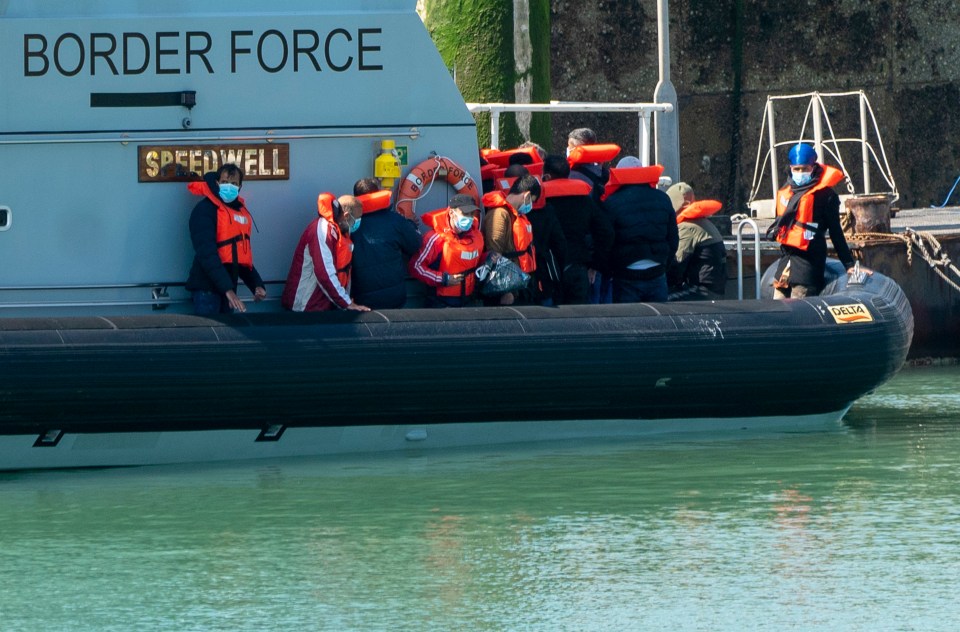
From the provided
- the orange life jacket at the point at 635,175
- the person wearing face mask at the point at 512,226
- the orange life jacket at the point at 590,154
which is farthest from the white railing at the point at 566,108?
the person wearing face mask at the point at 512,226

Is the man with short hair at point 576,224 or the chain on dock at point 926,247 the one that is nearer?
the man with short hair at point 576,224

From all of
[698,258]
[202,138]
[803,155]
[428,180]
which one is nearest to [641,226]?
[698,258]

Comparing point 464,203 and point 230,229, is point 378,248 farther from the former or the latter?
point 230,229

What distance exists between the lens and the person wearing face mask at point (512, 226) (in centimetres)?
→ 862

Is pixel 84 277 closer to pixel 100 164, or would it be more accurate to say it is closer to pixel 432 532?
pixel 100 164

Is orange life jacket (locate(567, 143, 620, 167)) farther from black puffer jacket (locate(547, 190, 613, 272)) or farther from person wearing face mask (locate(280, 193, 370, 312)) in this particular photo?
person wearing face mask (locate(280, 193, 370, 312))

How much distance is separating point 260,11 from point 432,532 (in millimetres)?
3181

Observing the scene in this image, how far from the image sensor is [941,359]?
40.3ft

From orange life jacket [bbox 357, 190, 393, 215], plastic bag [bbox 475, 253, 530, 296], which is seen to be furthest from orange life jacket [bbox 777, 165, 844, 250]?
orange life jacket [bbox 357, 190, 393, 215]

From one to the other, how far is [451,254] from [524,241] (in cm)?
42

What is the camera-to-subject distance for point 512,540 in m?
6.41

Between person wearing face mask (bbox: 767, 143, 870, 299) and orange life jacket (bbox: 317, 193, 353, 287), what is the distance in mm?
2537

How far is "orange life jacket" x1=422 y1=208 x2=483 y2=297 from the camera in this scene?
8.48 metres

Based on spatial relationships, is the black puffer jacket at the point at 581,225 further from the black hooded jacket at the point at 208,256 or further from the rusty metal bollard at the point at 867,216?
the rusty metal bollard at the point at 867,216
